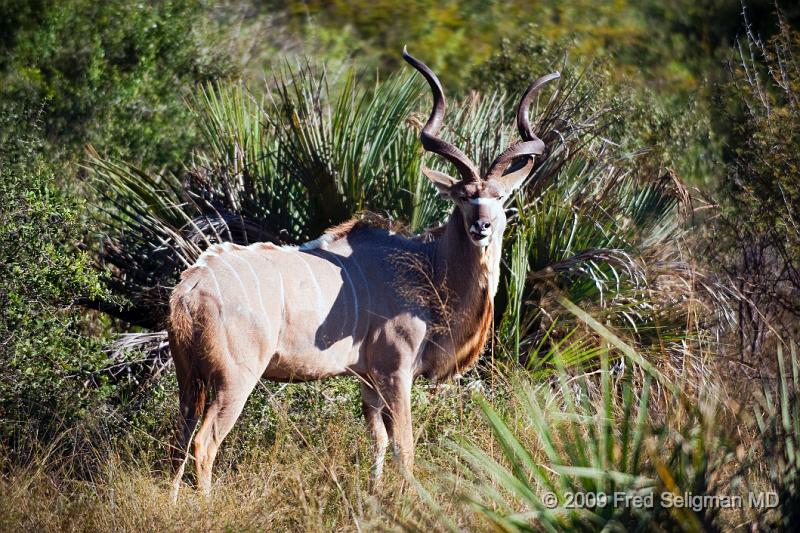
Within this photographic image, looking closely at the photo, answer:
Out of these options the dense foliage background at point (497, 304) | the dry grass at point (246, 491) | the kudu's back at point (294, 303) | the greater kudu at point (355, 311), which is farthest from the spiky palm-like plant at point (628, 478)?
the kudu's back at point (294, 303)

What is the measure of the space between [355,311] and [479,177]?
2.84 ft

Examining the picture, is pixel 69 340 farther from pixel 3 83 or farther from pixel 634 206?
pixel 3 83

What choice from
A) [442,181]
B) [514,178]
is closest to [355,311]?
[442,181]

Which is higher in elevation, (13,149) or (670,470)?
(13,149)

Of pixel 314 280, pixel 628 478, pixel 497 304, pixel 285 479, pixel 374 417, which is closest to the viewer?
pixel 628 478

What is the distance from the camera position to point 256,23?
42.5ft

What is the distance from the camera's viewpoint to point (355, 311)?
4.82m

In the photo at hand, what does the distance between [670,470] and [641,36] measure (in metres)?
13.4

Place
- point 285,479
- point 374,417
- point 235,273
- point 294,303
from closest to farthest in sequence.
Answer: point 285,479 → point 235,273 → point 294,303 → point 374,417

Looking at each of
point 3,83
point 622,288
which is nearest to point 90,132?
point 3,83

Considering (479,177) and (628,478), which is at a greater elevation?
(479,177)

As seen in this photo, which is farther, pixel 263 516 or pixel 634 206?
pixel 634 206

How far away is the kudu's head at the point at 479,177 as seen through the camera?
479cm

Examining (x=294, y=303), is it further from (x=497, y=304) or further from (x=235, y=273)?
(x=497, y=304)
